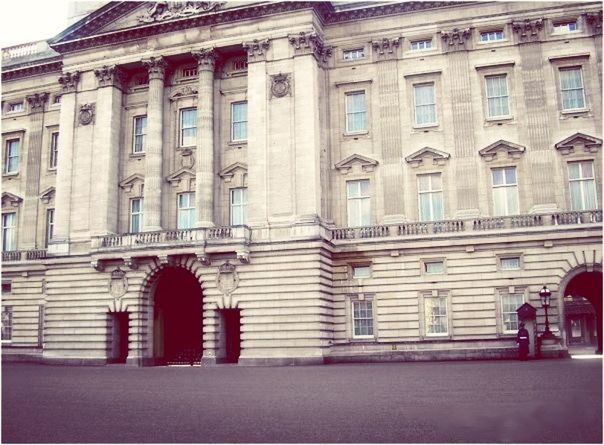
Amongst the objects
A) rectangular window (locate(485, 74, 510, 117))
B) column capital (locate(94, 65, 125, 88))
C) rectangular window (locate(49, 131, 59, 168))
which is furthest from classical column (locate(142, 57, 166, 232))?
rectangular window (locate(485, 74, 510, 117))

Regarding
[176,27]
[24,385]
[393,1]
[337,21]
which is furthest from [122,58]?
[24,385]

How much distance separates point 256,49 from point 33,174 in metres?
18.9

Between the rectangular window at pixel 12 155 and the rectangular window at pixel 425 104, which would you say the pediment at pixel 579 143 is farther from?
the rectangular window at pixel 12 155

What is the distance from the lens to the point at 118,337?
3788 centimetres

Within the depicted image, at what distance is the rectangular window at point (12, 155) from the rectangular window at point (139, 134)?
35.5 feet

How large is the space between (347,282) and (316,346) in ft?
14.7

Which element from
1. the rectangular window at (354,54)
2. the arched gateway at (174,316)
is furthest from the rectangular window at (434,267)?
the arched gateway at (174,316)

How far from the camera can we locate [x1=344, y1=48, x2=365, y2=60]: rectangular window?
1497 inches

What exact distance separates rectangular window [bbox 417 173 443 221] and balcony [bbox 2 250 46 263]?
24.9m

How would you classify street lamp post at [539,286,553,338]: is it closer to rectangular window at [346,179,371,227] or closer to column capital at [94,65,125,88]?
rectangular window at [346,179,371,227]

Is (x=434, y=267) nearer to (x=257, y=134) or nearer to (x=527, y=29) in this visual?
(x=257, y=134)

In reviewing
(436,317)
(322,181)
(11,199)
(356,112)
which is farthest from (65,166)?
(436,317)

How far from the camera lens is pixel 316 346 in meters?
32.8

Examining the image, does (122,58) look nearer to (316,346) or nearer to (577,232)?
(316,346)
